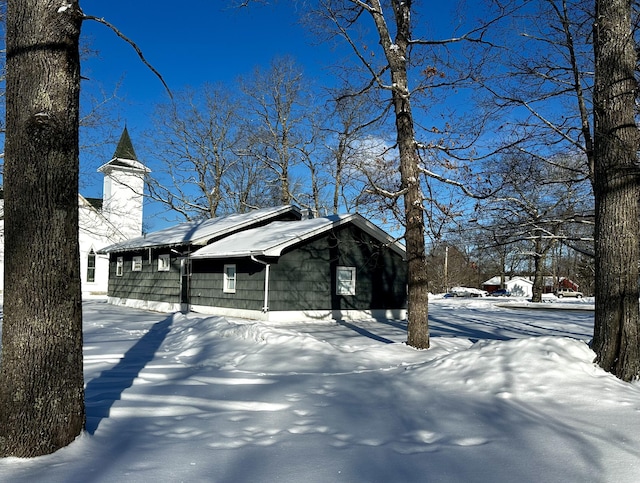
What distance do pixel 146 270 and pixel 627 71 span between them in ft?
65.0

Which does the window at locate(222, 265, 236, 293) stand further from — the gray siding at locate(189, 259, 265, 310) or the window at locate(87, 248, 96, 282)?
the window at locate(87, 248, 96, 282)

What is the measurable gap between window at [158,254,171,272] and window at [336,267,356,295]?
285 inches

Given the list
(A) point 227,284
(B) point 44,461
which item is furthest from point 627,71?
(A) point 227,284

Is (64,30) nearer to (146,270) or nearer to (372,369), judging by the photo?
(372,369)

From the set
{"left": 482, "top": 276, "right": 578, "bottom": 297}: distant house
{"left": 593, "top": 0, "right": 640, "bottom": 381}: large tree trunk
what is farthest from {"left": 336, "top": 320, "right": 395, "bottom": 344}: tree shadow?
{"left": 482, "top": 276, "right": 578, "bottom": 297}: distant house

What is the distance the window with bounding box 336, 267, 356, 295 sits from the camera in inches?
703

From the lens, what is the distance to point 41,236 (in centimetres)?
361

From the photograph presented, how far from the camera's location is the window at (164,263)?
2048 centimetres

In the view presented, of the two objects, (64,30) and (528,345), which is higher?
(64,30)

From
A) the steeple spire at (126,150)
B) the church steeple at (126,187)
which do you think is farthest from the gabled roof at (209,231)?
the steeple spire at (126,150)

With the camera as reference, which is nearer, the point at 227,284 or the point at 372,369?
the point at 372,369

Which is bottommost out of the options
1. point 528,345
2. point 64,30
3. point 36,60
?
point 528,345

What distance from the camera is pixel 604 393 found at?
16.5ft

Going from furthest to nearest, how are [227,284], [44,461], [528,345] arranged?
[227,284] < [528,345] < [44,461]
